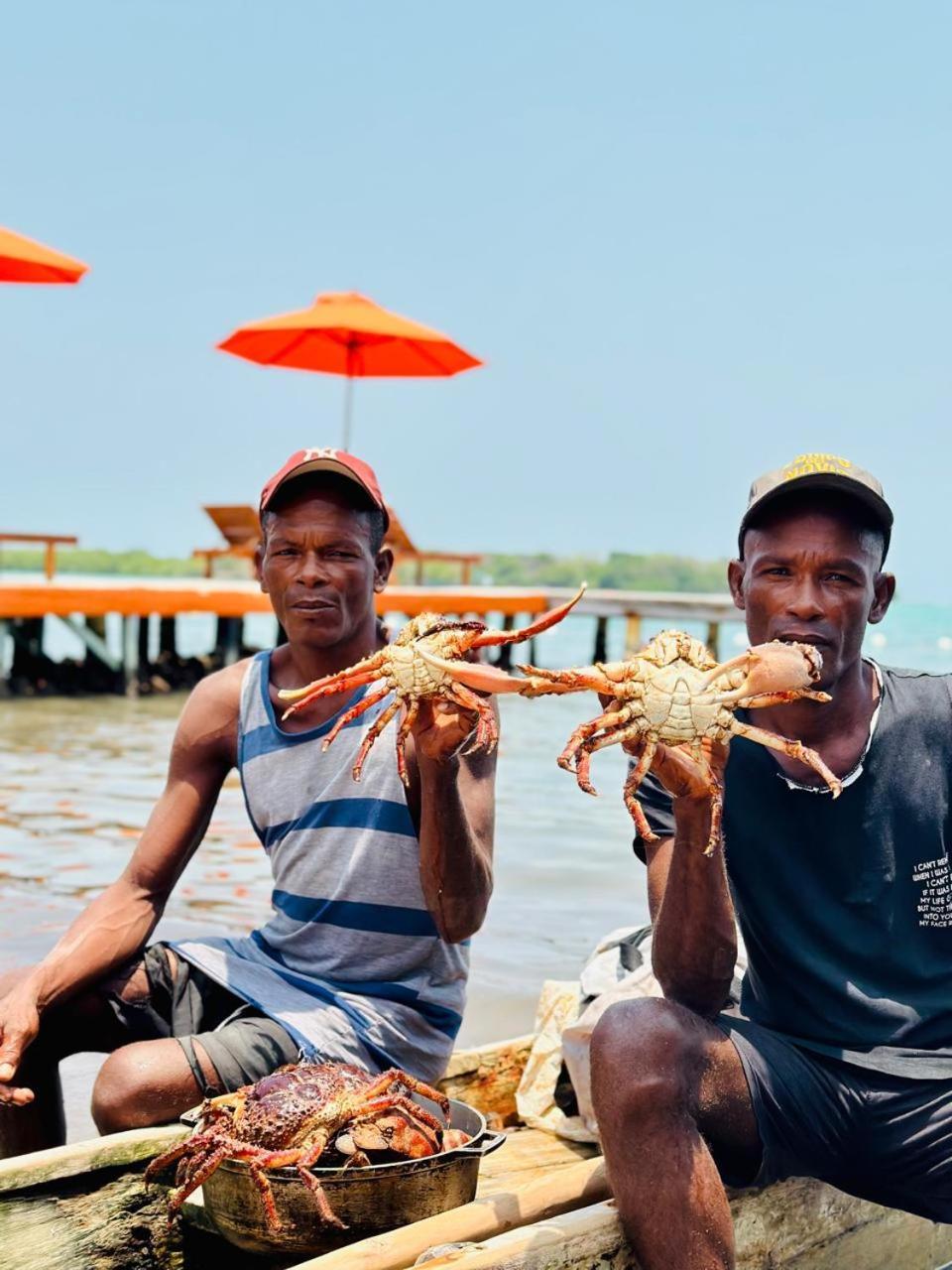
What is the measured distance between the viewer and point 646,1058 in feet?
8.87

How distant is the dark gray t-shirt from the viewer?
299 cm

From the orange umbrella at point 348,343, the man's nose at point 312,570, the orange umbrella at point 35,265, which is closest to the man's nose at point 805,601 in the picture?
the man's nose at point 312,570

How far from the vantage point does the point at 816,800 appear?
3.03 meters

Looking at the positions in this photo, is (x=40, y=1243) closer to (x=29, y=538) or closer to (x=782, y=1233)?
(x=782, y=1233)

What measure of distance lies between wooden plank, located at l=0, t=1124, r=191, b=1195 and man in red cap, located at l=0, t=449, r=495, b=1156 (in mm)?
70

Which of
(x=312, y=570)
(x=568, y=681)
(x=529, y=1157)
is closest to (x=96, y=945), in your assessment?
(x=312, y=570)

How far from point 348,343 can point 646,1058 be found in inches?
615

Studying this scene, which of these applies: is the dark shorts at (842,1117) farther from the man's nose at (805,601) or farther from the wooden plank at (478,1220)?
the man's nose at (805,601)

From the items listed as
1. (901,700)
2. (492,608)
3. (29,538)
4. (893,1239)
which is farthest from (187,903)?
(492,608)

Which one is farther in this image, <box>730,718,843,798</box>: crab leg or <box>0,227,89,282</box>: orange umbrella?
<box>0,227,89,282</box>: orange umbrella

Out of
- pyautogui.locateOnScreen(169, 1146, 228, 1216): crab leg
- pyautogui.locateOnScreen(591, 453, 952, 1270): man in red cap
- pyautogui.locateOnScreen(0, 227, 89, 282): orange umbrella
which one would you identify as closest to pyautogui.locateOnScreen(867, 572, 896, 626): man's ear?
pyautogui.locateOnScreen(591, 453, 952, 1270): man in red cap

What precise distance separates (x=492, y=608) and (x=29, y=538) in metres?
7.06

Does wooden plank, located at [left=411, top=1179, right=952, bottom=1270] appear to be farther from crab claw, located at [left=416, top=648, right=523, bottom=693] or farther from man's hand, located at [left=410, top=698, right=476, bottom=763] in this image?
crab claw, located at [left=416, top=648, right=523, bottom=693]

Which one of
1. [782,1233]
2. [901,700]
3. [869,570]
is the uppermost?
[869,570]
